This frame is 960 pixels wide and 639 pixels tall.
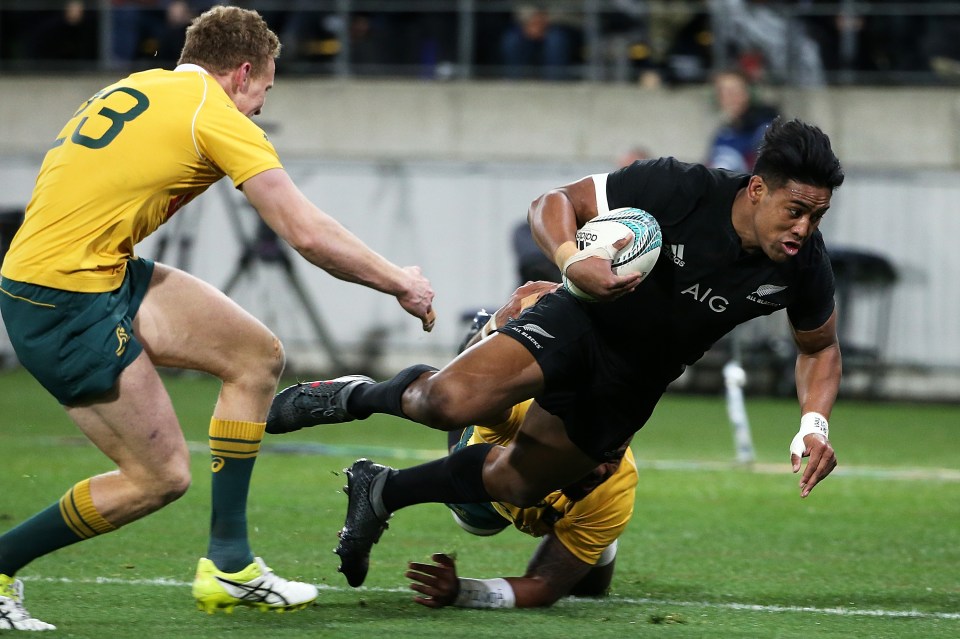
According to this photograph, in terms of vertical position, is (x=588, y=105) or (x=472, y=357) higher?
(x=472, y=357)

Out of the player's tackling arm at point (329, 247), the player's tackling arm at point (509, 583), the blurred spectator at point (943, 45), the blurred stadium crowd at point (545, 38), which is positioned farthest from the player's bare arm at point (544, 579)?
the blurred spectator at point (943, 45)

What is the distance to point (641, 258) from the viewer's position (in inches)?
199

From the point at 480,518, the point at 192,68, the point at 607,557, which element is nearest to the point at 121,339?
the point at 192,68

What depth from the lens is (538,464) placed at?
5.55 m

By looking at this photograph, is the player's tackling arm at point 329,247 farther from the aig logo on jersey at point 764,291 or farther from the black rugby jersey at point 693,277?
the aig logo on jersey at point 764,291

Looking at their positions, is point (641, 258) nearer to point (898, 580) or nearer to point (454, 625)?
point (454, 625)

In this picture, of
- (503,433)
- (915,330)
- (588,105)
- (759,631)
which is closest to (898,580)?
(759,631)

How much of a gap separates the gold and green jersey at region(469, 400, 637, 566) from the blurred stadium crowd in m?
10.6

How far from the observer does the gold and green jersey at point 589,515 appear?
5.73 meters

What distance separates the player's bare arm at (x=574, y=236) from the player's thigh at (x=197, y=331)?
111cm

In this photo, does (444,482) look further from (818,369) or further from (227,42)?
(227,42)

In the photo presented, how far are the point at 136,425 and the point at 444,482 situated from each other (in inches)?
53.0

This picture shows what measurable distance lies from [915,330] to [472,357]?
34.3 ft

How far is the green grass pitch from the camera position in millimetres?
5301
